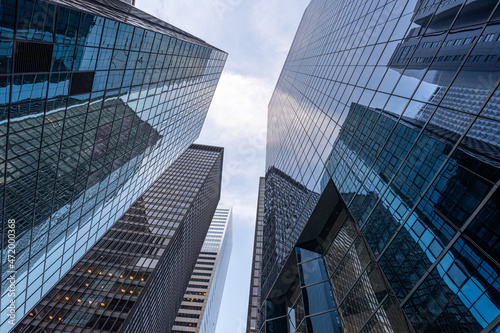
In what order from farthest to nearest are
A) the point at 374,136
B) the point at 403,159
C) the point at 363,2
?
1. the point at 363,2
2. the point at 374,136
3. the point at 403,159

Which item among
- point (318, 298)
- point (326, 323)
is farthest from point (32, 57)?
point (318, 298)

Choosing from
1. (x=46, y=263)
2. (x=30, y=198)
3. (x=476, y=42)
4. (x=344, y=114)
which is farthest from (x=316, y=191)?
(x=46, y=263)

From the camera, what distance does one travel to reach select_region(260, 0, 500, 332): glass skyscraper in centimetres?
780

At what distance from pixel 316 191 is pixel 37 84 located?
21.1m

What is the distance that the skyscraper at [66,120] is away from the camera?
470 inches

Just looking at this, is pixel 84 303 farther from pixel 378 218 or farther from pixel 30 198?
pixel 378 218

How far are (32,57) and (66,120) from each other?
457 cm

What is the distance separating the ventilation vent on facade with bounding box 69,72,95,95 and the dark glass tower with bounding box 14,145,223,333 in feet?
166

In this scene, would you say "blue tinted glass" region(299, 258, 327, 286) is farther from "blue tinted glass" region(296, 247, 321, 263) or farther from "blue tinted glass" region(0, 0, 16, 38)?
"blue tinted glass" region(0, 0, 16, 38)

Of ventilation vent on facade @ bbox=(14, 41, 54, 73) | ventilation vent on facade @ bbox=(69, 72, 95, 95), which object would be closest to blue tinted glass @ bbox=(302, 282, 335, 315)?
ventilation vent on facade @ bbox=(69, 72, 95, 95)

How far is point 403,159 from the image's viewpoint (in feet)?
38.9

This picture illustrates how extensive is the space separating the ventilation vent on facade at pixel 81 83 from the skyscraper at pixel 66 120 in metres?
0.07

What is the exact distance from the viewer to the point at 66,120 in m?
15.6

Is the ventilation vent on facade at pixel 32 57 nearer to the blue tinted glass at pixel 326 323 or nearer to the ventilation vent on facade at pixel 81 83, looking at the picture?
the ventilation vent on facade at pixel 81 83
